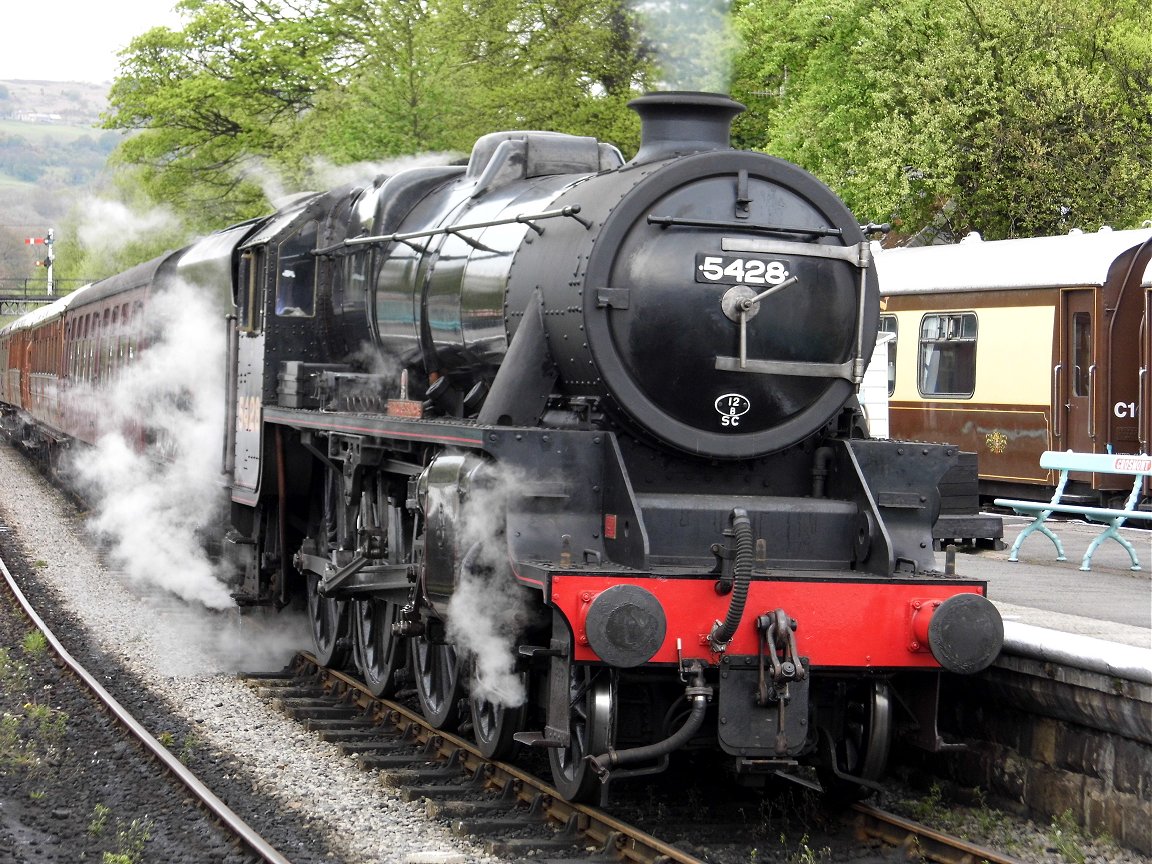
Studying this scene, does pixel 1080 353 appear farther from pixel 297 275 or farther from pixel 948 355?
pixel 297 275

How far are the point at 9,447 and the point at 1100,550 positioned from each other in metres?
30.3

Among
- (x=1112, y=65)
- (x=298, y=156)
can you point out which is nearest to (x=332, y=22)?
(x=298, y=156)

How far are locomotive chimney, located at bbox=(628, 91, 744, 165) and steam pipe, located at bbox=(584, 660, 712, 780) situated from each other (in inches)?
89.8

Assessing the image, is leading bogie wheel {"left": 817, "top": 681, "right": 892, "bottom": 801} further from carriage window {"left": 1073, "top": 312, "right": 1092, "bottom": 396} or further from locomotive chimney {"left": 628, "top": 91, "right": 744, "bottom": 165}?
carriage window {"left": 1073, "top": 312, "right": 1092, "bottom": 396}

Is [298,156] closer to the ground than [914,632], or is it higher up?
higher up

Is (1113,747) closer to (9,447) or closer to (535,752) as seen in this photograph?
(535,752)

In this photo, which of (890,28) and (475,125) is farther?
(890,28)

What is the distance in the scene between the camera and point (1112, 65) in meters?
22.0

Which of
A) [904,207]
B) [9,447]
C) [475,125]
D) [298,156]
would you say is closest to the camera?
[475,125]

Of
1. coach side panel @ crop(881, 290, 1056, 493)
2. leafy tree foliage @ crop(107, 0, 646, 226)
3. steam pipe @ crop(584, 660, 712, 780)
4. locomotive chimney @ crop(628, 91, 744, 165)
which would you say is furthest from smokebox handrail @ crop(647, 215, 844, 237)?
coach side panel @ crop(881, 290, 1056, 493)

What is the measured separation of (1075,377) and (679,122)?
29.9 ft

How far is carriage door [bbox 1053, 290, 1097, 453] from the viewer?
14.2 metres

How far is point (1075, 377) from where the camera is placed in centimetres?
1439

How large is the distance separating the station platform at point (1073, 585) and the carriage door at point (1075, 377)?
87 cm
